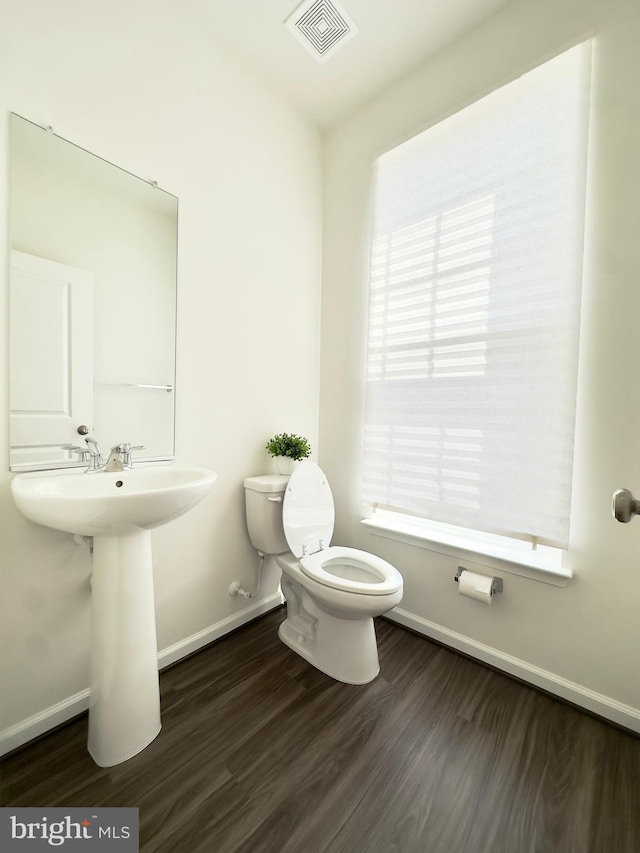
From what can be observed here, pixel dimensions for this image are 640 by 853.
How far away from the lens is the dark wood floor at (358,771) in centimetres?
95

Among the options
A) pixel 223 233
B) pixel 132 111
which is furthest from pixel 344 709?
pixel 132 111

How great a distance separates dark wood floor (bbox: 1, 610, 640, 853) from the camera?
3.11 feet

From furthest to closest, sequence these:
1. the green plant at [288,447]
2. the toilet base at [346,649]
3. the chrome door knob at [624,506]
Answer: the green plant at [288,447], the toilet base at [346,649], the chrome door knob at [624,506]

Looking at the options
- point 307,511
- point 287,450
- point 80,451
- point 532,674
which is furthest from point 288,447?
point 532,674

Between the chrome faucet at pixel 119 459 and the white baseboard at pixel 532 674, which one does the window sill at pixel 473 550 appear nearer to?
the white baseboard at pixel 532 674

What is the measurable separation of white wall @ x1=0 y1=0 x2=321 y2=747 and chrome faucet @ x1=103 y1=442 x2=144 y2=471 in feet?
0.88

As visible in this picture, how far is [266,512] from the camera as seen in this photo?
173 centimetres

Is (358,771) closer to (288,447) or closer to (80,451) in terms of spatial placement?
(288,447)

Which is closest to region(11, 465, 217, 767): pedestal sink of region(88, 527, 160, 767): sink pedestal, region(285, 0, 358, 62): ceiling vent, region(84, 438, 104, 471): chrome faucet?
region(88, 527, 160, 767): sink pedestal

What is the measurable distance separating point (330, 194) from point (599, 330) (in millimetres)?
1658

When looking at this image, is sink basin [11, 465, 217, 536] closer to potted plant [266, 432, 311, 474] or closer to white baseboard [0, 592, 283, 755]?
potted plant [266, 432, 311, 474]

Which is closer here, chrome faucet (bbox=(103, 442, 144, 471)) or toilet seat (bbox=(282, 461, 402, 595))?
chrome faucet (bbox=(103, 442, 144, 471))

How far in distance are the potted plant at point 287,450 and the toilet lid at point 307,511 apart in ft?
0.23

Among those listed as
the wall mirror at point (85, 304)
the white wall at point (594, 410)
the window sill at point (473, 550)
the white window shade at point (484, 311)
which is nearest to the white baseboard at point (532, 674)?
the white wall at point (594, 410)
